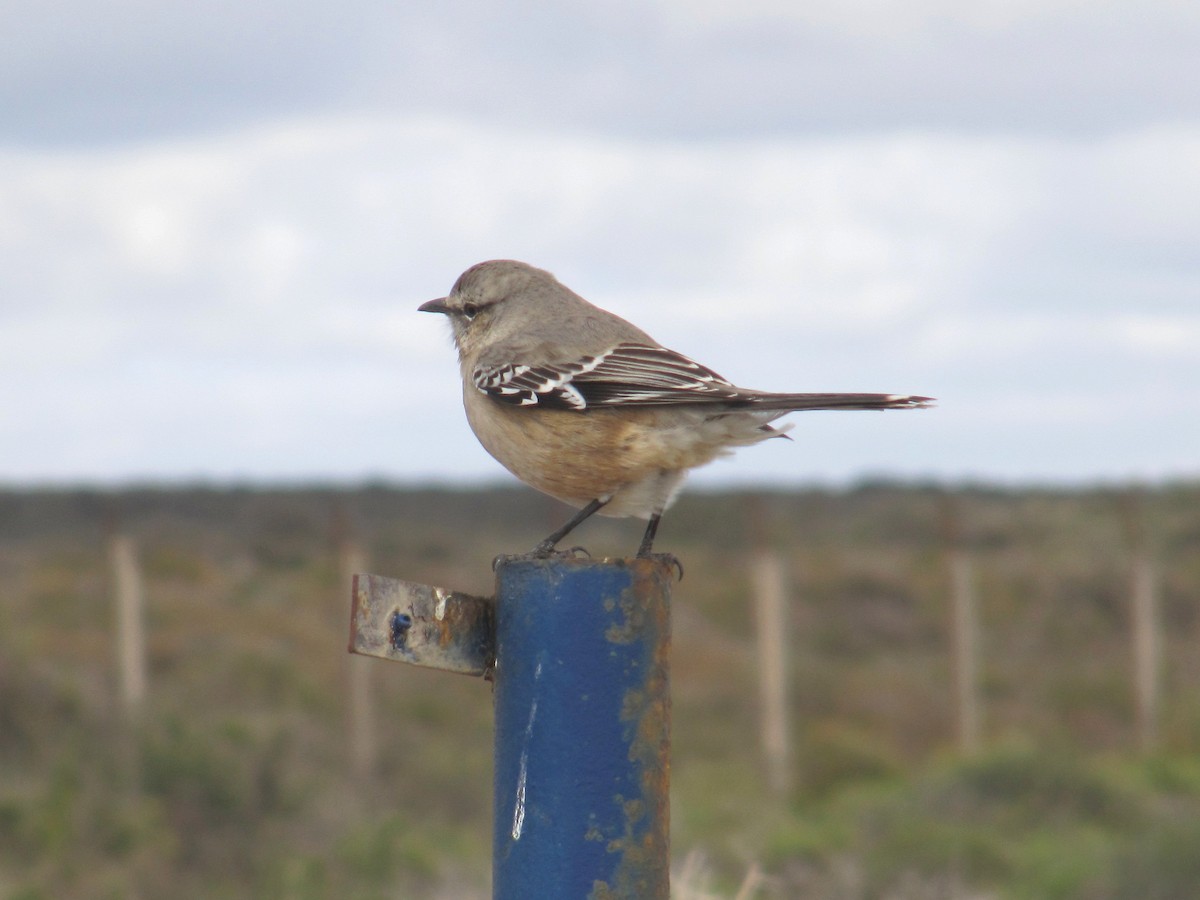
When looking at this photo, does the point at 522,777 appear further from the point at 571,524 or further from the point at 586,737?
the point at 571,524

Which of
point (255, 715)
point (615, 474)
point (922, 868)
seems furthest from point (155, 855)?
point (615, 474)

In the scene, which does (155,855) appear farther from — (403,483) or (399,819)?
(403,483)

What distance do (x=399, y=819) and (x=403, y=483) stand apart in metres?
40.6

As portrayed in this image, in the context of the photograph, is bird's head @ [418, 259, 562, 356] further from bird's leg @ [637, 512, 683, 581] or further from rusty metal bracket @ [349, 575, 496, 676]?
rusty metal bracket @ [349, 575, 496, 676]

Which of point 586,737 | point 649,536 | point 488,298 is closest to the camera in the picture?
point 586,737

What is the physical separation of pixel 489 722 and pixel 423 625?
20349 mm

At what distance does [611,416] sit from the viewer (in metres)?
5.47

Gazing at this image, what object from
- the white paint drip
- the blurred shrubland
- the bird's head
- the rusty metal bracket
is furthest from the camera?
the blurred shrubland

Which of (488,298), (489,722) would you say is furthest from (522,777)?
(489,722)

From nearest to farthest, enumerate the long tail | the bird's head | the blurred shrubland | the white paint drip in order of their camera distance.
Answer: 1. the white paint drip
2. the long tail
3. the bird's head
4. the blurred shrubland

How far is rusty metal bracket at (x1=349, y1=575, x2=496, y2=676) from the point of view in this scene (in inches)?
137

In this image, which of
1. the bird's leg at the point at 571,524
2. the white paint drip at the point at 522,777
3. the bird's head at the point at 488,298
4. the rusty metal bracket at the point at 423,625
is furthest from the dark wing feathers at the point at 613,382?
the white paint drip at the point at 522,777

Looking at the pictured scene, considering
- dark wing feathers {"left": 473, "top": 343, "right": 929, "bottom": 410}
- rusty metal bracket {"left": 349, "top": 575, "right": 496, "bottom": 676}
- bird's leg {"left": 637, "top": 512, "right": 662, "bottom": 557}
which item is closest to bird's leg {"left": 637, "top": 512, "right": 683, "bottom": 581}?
bird's leg {"left": 637, "top": 512, "right": 662, "bottom": 557}

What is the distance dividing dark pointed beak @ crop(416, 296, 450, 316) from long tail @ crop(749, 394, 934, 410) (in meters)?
1.96
